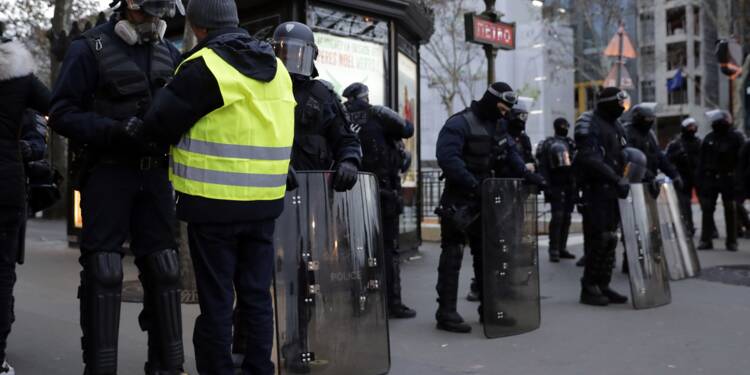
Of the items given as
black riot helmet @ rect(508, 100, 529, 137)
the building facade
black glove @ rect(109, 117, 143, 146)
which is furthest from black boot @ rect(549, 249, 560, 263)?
the building facade

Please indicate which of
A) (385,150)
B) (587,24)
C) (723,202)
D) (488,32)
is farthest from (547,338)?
(587,24)

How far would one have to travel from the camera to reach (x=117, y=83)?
139 inches

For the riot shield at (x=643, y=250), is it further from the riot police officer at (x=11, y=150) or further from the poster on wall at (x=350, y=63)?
the riot police officer at (x=11, y=150)

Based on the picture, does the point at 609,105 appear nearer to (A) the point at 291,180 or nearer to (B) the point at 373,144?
(B) the point at 373,144

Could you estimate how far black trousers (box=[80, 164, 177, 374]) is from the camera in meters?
3.46

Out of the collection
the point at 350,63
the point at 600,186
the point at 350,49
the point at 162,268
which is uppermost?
the point at 350,49

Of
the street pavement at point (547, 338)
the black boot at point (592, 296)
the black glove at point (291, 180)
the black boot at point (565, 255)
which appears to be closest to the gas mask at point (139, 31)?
the black glove at point (291, 180)

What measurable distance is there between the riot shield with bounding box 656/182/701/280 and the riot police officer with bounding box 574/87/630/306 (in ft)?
2.51

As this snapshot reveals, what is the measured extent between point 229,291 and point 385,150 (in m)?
3.38

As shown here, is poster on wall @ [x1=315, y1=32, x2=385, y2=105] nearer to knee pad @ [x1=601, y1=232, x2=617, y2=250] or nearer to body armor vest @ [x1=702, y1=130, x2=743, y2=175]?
knee pad @ [x1=601, y1=232, x2=617, y2=250]

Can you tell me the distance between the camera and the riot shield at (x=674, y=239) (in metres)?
7.56

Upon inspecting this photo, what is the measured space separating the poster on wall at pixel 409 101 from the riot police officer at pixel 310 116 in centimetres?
556

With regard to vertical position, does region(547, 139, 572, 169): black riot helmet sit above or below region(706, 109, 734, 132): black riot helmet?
below

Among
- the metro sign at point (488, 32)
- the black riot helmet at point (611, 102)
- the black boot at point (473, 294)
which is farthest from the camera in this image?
the metro sign at point (488, 32)
